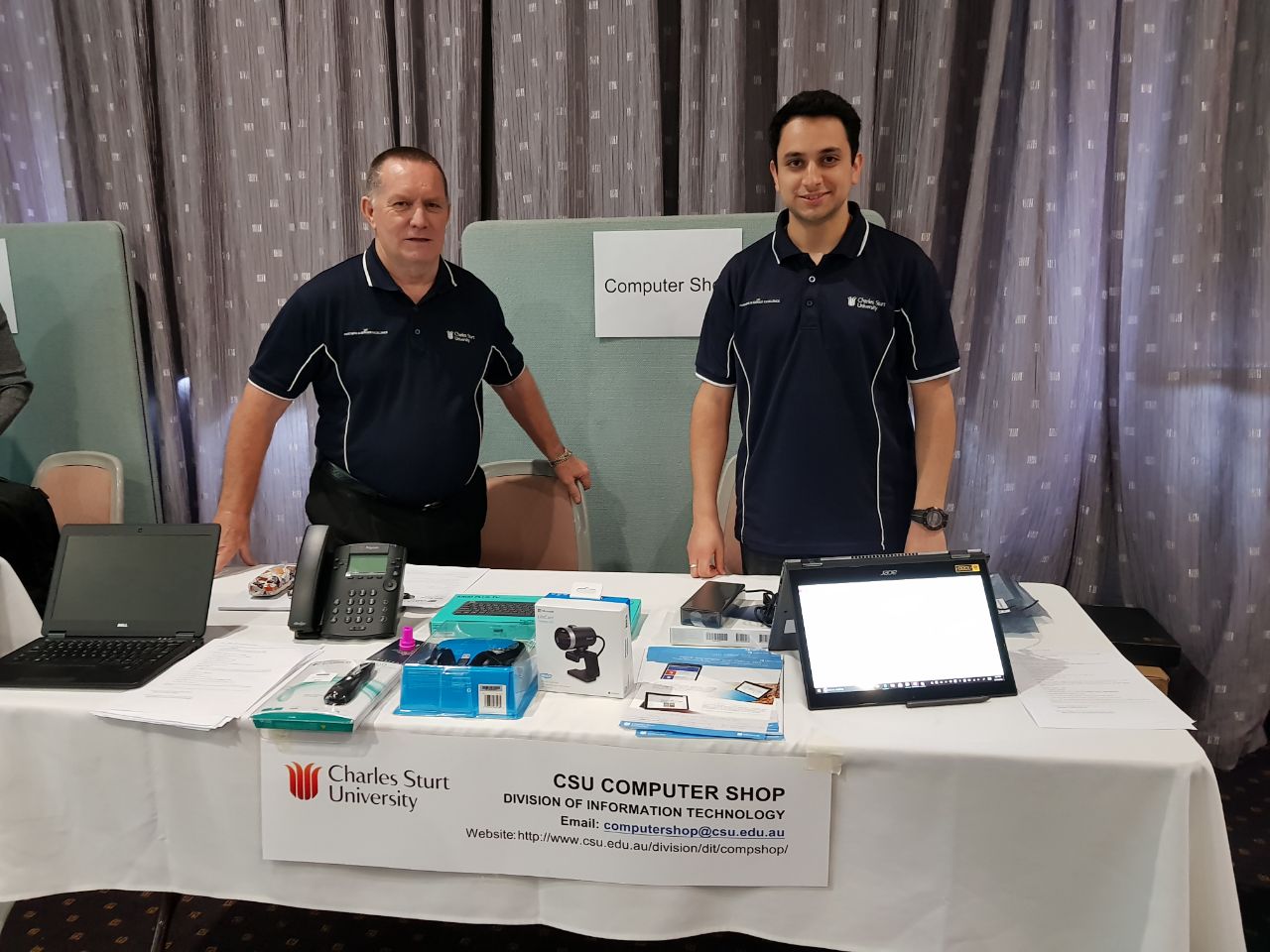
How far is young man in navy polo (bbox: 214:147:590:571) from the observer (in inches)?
72.7

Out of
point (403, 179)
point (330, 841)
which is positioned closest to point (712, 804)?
point (330, 841)

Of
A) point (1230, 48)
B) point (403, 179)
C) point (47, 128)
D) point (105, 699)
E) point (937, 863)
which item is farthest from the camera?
point (47, 128)

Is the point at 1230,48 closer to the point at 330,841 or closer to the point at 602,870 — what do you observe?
the point at 602,870

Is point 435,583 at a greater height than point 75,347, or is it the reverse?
point 75,347

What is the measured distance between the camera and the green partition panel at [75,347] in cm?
272

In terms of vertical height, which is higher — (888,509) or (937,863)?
(888,509)

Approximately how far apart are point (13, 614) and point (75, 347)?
1.68 metres

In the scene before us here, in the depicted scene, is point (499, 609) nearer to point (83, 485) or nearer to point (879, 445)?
point (879, 445)

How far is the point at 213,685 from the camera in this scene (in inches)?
48.5

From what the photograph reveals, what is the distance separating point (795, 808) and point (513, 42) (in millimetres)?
2380

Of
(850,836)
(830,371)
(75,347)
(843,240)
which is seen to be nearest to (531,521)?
(830,371)

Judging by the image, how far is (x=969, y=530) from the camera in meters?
2.63

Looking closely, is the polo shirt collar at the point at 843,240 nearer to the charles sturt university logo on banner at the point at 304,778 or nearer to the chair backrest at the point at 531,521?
the chair backrest at the point at 531,521

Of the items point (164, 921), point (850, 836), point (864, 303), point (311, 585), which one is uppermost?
point (864, 303)
